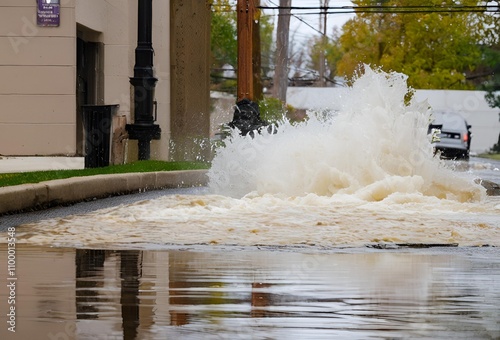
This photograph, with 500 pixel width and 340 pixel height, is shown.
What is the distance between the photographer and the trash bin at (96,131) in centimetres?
2077

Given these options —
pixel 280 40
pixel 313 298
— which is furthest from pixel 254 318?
pixel 280 40

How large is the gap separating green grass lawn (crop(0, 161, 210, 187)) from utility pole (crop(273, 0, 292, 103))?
113ft

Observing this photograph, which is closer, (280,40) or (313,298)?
(313,298)

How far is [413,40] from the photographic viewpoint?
7050 centimetres

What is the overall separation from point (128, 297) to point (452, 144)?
43698mm

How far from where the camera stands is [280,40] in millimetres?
60656

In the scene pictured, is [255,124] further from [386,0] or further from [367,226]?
[386,0]

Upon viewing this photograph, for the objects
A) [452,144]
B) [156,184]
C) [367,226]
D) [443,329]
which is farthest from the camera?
[452,144]

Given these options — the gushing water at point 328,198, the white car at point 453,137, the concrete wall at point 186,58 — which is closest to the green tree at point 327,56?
the white car at point 453,137

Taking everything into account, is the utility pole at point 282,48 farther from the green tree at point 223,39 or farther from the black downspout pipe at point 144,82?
the black downspout pipe at point 144,82

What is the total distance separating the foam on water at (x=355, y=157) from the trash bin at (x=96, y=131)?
259 centimetres

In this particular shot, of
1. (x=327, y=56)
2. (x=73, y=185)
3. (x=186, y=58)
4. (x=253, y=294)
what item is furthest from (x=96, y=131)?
(x=327, y=56)

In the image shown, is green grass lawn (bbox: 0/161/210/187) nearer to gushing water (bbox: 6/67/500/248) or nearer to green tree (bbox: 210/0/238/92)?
gushing water (bbox: 6/67/500/248)

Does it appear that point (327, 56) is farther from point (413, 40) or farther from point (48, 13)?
point (48, 13)
